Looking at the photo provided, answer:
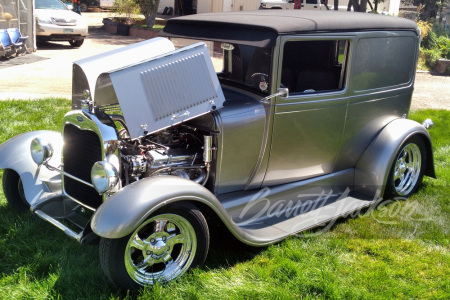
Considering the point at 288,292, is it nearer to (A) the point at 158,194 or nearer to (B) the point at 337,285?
(B) the point at 337,285

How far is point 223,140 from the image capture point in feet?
12.4

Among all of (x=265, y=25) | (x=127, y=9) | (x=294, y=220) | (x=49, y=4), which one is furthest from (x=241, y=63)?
(x=127, y=9)

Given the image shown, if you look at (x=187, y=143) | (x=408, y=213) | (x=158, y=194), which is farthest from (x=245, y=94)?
(x=408, y=213)

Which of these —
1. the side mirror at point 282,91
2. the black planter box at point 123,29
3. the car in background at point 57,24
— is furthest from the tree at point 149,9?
the side mirror at point 282,91

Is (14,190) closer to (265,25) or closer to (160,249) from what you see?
(160,249)

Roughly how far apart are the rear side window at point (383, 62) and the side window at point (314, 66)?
0.50 ft

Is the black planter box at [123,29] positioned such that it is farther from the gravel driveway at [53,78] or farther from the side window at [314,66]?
the side window at [314,66]

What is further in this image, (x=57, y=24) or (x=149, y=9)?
(x=149, y=9)

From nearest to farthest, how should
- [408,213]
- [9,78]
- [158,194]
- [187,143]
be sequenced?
[158,194], [187,143], [408,213], [9,78]

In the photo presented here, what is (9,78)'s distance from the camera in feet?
33.7

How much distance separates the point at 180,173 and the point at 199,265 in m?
0.70

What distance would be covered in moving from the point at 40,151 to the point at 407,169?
11.5 ft

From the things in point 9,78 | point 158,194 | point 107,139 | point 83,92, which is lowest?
point 9,78

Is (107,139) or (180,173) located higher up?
(107,139)
